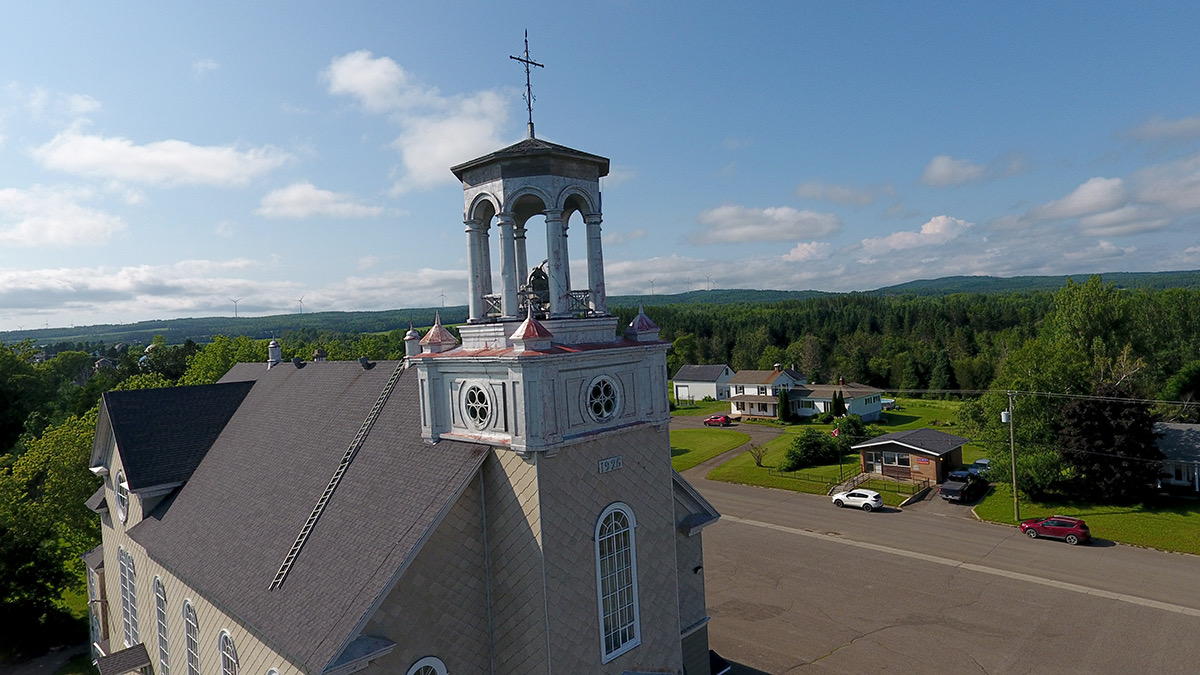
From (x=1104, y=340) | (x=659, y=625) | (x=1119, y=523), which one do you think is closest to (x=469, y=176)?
(x=659, y=625)

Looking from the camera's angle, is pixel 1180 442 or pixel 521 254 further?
pixel 1180 442

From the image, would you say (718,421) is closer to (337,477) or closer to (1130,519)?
(1130,519)

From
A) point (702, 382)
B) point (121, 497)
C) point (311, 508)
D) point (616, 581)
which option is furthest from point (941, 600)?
point (702, 382)

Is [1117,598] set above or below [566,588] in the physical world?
below

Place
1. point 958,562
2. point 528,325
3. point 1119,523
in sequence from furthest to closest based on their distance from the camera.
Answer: point 1119,523, point 958,562, point 528,325

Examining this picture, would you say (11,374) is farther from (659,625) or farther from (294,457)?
(659,625)

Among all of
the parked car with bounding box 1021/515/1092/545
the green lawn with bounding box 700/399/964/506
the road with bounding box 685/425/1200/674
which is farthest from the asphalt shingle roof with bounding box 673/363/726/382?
the parked car with bounding box 1021/515/1092/545

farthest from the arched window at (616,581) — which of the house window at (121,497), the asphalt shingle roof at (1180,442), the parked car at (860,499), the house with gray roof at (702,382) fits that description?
the house with gray roof at (702,382)
